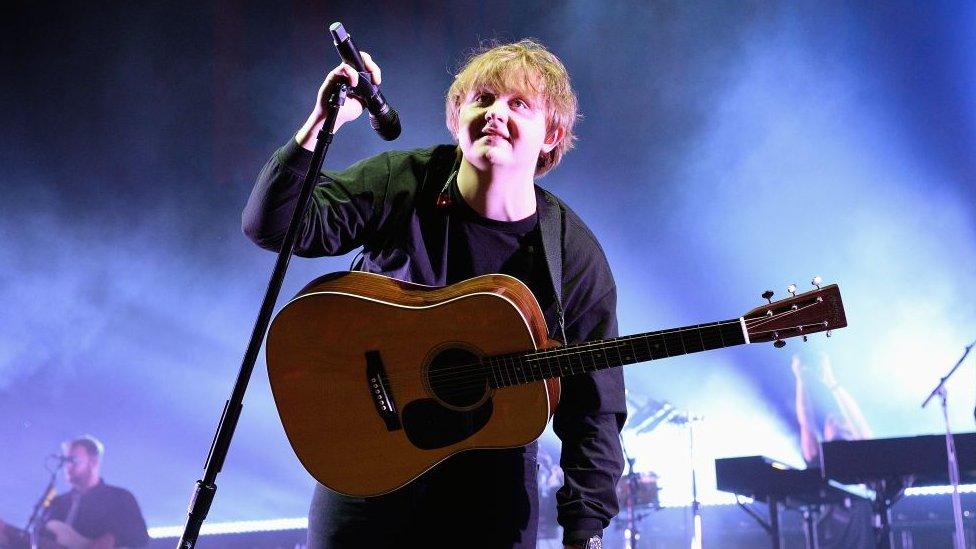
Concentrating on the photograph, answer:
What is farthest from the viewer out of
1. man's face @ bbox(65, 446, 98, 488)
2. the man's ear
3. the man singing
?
man's face @ bbox(65, 446, 98, 488)

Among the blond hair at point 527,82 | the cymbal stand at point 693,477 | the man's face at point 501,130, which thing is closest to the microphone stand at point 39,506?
the cymbal stand at point 693,477

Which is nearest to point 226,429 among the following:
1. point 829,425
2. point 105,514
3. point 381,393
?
point 381,393

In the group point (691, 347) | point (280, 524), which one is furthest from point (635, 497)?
point (691, 347)

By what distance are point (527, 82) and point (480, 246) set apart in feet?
1.77

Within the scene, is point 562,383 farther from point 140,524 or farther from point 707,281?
point 707,281

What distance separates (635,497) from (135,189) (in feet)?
18.9

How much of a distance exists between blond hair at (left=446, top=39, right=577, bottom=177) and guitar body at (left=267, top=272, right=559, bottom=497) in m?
0.72

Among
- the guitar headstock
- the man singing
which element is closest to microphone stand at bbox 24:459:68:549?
the man singing

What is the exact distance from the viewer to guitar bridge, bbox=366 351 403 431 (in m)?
2.05

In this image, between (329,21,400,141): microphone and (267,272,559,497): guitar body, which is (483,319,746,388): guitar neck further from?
(329,21,400,141): microphone

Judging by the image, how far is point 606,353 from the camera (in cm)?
205

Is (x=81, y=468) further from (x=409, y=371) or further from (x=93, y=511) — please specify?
(x=409, y=371)

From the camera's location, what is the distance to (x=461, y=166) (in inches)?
95.6

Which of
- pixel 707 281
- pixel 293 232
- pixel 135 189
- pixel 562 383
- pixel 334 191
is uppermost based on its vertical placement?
pixel 135 189
